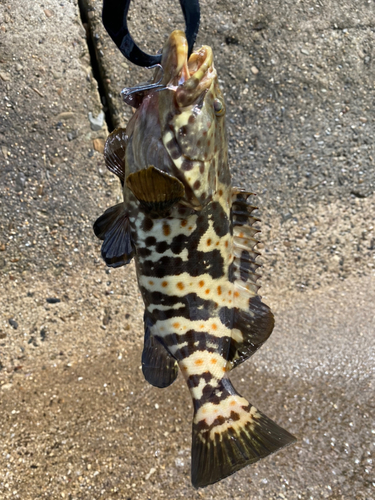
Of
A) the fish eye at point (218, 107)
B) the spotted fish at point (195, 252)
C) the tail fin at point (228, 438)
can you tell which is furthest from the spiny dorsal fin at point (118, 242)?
the tail fin at point (228, 438)

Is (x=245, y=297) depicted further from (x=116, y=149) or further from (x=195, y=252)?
(x=116, y=149)

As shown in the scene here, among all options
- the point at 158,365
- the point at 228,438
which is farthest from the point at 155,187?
the point at 228,438

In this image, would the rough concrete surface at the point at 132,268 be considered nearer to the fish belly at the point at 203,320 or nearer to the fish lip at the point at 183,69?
the fish belly at the point at 203,320

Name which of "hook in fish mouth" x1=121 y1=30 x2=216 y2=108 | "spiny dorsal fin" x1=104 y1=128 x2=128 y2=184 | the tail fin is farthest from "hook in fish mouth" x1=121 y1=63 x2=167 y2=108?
the tail fin

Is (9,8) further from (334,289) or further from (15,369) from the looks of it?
(334,289)

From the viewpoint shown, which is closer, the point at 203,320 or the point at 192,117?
the point at 192,117

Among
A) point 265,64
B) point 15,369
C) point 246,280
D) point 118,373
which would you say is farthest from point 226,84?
point 15,369
